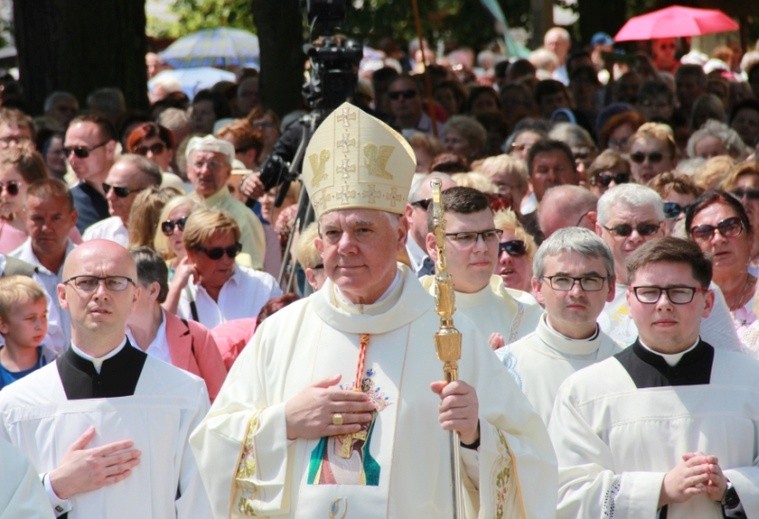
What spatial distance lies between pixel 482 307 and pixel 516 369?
0.75 meters

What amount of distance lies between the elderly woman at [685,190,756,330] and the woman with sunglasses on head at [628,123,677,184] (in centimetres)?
300

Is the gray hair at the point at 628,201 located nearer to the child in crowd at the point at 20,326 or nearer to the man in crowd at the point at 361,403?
the man in crowd at the point at 361,403

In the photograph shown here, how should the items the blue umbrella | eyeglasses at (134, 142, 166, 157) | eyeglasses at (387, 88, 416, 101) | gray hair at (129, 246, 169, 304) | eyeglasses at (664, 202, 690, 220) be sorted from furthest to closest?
the blue umbrella
eyeglasses at (387, 88, 416, 101)
eyeglasses at (134, 142, 166, 157)
eyeglasses at (664, 202, 690, 220)
gray hair at (129, 246, 169, 304)

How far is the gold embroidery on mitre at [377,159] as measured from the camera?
215 inches

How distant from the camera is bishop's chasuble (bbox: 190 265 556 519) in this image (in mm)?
5250

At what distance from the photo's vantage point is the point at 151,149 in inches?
460

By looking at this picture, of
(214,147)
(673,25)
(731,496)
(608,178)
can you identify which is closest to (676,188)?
(608,178)

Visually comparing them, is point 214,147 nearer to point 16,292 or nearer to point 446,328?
point 16,292

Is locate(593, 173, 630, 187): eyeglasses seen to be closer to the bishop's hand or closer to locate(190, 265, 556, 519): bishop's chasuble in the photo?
locate(190, 265, 556, 519): bishop's chasuble

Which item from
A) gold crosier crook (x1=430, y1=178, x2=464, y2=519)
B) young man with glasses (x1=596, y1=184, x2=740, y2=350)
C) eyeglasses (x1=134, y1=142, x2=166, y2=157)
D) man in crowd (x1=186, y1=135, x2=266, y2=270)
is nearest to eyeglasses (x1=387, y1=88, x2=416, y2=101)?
eyeglasses (x1=134, y1=142, x2=166, y2=157)

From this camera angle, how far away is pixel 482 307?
7.23 metres

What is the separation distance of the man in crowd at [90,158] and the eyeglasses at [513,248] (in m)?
3.76

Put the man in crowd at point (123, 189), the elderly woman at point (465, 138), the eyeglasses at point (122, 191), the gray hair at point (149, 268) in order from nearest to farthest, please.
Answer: the gray hair at point (149, 268) < the man in crowd at point (123, 189) < the eyeglasses at point (122, 191) < the elderly woman at point (465, 138)

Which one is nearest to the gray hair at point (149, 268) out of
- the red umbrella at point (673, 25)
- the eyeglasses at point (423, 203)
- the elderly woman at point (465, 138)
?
the eyeglasses at point (423, 203)
